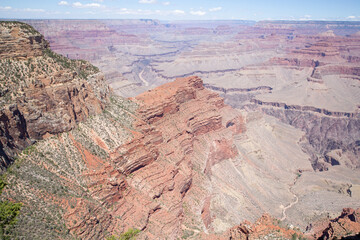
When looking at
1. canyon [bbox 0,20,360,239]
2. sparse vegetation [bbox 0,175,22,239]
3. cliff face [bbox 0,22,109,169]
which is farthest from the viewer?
cliff face [bbox 0,22,109,169]

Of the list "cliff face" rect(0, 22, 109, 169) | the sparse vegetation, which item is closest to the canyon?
"cliff face" rect(0, 22, 109, 169)

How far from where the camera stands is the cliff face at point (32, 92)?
3203 cm

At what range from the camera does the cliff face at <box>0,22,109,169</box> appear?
3203 centimetres

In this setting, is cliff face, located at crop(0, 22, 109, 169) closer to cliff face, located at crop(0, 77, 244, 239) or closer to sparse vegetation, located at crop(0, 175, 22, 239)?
cliff face, located at crop(0, 77, 244, 239)

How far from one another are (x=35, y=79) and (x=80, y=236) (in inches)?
784

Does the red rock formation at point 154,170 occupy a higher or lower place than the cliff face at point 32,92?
lower

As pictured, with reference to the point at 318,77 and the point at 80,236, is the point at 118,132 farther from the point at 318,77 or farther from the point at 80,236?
the point at 318,77

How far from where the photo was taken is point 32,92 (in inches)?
1385

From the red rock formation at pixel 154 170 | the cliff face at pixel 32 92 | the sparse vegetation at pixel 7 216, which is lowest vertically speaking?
the red rock formation at pixel 154 170

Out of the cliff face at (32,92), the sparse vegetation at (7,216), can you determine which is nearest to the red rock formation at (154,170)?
the sparse vegetation at (7,216)

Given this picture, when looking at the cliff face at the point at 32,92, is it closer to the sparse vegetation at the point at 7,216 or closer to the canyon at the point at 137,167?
the canyon at the point at 137,167

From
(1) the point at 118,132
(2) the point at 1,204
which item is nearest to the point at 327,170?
(1) the point at 118,132

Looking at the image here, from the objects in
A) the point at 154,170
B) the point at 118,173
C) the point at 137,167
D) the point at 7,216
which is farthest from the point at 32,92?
the point at 154,170

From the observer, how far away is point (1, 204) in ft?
82.9
